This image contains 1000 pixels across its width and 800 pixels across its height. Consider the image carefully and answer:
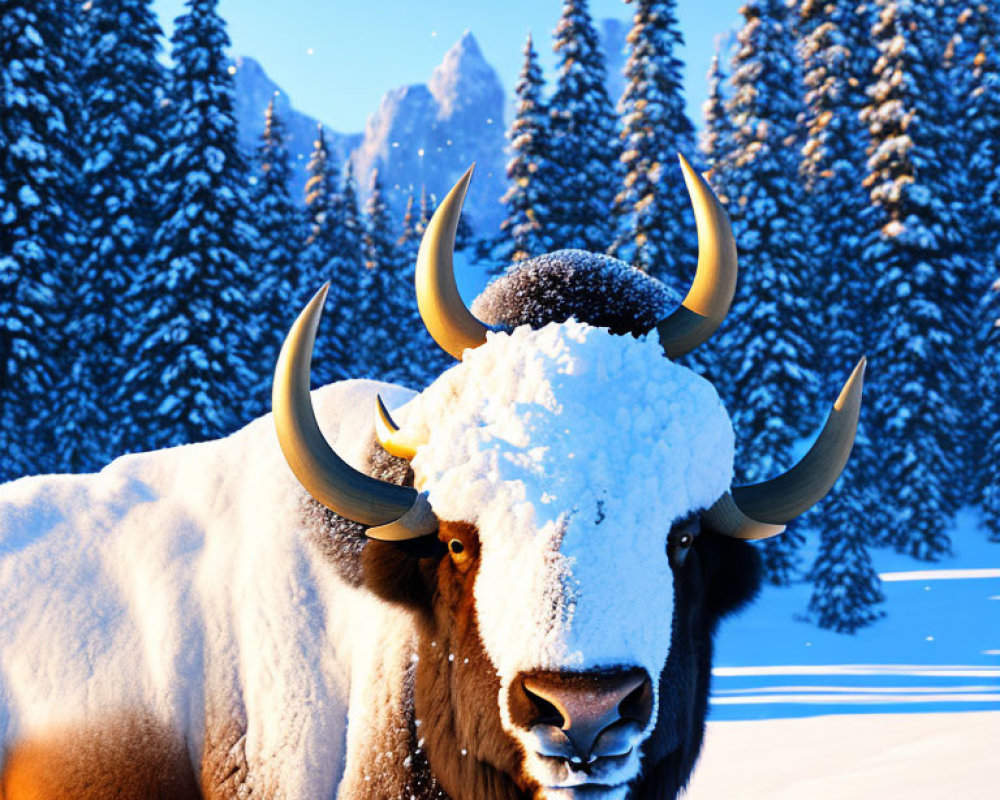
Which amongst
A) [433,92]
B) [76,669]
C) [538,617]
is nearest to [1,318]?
[76,669]

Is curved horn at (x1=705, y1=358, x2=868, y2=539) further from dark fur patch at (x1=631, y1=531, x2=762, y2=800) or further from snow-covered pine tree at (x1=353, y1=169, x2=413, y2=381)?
snow-covered pine tree at (x1=353, y1=169, x2=413, y2=381)

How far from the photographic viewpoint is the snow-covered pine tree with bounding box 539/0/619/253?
25.8m

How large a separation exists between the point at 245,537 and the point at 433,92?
165268mm

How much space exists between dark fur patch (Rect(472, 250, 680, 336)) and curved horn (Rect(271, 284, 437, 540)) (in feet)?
2.34

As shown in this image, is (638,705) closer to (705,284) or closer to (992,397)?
(705,284)

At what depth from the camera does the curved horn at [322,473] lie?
273cm

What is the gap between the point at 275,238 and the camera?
32906 mm

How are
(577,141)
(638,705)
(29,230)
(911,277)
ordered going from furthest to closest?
(577,141) → (911,277) → (29,230) → (638,705)

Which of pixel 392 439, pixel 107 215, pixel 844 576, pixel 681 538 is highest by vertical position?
pixel 107 215

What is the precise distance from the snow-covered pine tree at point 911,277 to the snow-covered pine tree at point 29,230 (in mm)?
22643

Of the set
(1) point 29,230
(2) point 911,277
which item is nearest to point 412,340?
(1) point 29,230

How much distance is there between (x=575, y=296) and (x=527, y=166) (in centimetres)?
2367

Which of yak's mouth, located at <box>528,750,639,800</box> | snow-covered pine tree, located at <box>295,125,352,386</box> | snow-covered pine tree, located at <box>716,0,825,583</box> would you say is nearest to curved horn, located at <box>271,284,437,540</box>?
yak's mouth, located at <box>528,750,639,800</box>

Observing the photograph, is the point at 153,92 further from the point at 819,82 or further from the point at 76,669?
the point at 76,669
